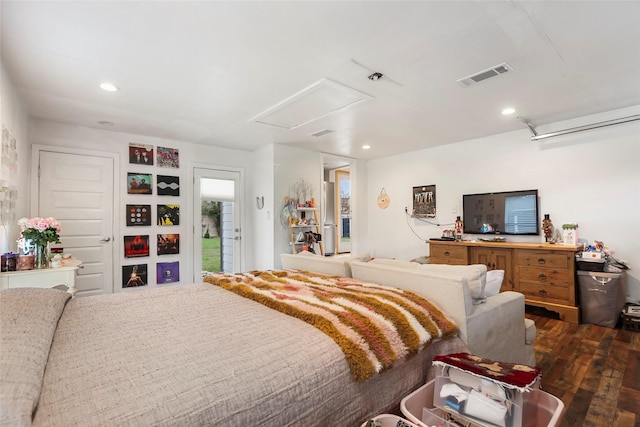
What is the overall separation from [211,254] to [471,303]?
14.0 ft

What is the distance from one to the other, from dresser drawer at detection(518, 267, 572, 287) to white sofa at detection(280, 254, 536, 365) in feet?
5.94

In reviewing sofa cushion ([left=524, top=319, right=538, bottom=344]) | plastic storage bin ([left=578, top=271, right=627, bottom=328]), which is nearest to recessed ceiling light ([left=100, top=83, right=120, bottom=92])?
sofa cushion ([left=524, top=319, right=538, bottom=344])

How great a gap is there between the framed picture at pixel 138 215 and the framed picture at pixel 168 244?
31 cm

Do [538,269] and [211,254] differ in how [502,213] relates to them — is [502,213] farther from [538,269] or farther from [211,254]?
[211,254]

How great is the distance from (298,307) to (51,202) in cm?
399

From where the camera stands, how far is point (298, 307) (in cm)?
158

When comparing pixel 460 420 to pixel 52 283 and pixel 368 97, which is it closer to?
pixel 368 97

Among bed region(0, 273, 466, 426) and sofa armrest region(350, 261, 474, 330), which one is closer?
bed region(0, 273, 466, 426)

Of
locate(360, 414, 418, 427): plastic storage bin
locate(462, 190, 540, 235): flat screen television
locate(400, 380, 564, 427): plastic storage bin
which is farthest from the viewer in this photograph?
locate(462, 190, 540, 235): flat screen television

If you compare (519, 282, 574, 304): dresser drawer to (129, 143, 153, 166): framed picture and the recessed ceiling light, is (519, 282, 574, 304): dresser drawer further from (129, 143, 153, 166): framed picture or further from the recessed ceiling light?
(129, 143, 153, 166): framed picture

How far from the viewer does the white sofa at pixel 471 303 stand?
172 centimetres

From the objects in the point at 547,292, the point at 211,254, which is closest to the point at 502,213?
the point at 547,292

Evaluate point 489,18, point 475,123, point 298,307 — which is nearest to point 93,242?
point 298,307

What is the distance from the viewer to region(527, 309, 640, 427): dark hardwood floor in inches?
71.3
